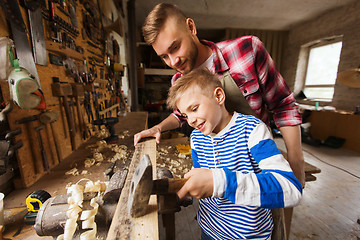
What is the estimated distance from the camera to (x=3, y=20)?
92 centimetres

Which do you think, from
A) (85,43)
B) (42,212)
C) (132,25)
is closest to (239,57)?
(42,212)

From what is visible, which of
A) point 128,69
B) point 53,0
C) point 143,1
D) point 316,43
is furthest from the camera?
point 316,43

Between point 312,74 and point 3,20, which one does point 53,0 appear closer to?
point 3,20

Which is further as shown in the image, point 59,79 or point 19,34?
point 59,79

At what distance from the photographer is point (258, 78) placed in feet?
3.65

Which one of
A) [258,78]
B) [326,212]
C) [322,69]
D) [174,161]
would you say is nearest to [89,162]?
[174,161]

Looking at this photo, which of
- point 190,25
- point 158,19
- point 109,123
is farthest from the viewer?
point 109,123

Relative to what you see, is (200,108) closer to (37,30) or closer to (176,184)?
(176,184)

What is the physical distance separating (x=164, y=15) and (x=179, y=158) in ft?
3.81

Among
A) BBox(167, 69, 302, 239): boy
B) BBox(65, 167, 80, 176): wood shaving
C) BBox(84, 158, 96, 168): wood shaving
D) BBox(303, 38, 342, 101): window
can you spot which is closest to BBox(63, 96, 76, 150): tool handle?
BBox(84, 158, 96, 168): wood shaving

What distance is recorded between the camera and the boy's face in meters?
0.81

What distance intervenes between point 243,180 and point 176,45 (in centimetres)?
83

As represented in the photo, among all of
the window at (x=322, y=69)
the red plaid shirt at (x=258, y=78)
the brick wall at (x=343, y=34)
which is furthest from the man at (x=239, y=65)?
the window at (x=322, y=69)

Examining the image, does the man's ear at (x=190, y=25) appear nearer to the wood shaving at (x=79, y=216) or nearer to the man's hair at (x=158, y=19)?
the man's hair at (x=158, y=19)
